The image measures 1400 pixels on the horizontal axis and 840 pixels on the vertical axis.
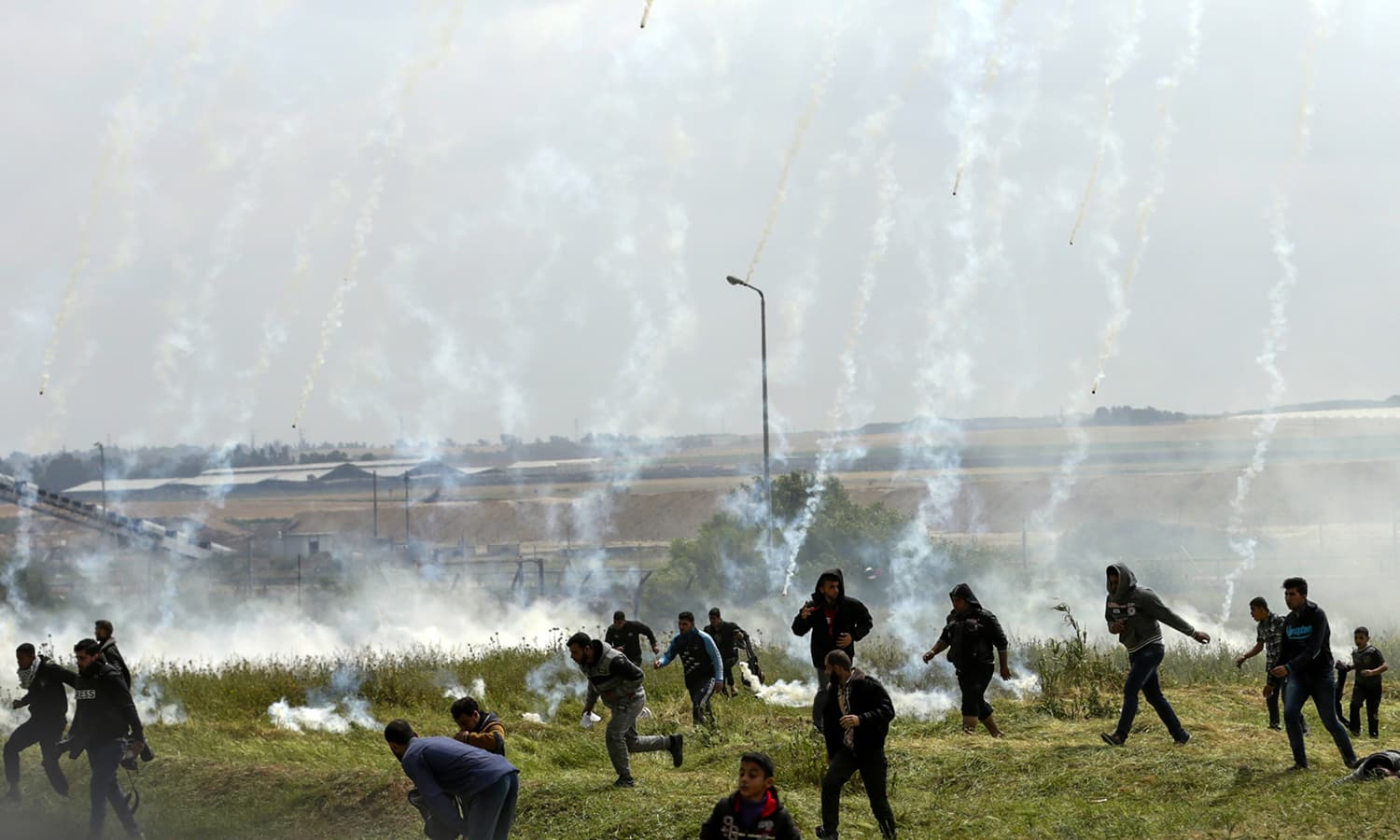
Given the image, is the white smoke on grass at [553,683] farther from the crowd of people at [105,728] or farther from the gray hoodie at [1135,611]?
the gray hoodie at [1135,611]

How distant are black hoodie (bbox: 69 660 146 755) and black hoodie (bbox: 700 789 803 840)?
6.31 m

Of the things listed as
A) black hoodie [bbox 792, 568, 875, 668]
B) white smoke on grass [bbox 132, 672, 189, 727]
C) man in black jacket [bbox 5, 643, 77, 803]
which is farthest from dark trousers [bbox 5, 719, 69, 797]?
black hoodie [bbox 792, 568, 875, 668]

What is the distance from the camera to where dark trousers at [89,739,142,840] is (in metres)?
11.7

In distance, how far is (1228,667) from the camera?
71.5ft

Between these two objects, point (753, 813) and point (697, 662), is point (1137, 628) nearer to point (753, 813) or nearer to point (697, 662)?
point (697, 662)

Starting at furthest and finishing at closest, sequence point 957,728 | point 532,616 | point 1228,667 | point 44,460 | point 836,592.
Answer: point 44,460 < point 532,616 < point 1228,667 < point 957,728 < point 836,592

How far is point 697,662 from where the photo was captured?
16.1 meters

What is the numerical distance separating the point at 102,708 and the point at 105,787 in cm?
62

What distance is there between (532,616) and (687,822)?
3517 cm

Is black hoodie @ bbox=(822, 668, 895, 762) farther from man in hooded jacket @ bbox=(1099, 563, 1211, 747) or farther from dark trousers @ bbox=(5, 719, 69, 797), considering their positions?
dark trousers @ bbox=(5, 719, 69, 797)

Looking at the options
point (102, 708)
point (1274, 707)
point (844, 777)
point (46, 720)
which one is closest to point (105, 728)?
point (102, 708)

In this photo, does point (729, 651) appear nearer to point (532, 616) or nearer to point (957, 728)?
point (957, 728)

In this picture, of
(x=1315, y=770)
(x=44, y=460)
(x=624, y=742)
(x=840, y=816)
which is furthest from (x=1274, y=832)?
(x=44, y=460)

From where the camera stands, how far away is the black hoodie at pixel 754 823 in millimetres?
7375
